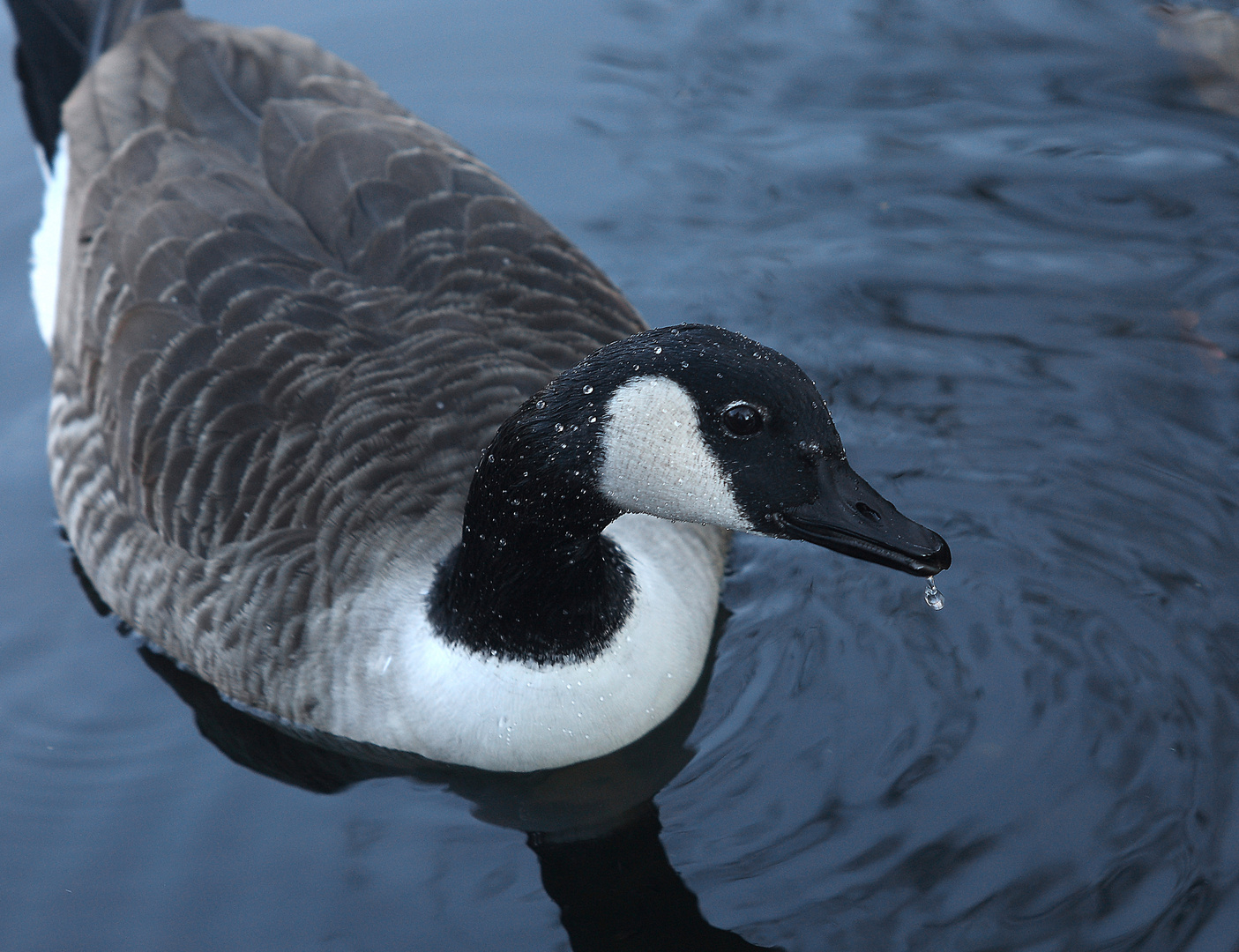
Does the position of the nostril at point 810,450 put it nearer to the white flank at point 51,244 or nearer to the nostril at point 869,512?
the nostril at point 869,512

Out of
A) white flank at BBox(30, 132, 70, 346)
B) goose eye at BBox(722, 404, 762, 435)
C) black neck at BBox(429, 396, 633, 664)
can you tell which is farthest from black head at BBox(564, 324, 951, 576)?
white flank at BBox(30, 132, 70, 346)

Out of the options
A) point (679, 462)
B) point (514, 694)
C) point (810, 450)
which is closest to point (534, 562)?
point (514, 694)

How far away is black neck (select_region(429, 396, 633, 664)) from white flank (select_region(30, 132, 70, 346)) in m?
3.40

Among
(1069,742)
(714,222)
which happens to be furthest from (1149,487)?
(714,222)

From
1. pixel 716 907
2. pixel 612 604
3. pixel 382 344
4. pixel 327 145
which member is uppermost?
pixel 327 145

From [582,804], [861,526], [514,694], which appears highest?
[861,526]

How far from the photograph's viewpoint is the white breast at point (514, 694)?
4.94 meters

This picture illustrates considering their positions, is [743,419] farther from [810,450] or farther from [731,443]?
[810,450]

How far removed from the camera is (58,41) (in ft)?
24.9

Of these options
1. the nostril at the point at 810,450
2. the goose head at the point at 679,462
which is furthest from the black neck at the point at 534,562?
the nostril at the point at 810,450

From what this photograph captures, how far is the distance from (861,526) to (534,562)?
1.14 metres

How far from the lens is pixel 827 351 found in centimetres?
725

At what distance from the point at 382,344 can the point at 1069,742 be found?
10.3 ft

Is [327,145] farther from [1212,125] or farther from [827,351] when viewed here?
[1212,125]
